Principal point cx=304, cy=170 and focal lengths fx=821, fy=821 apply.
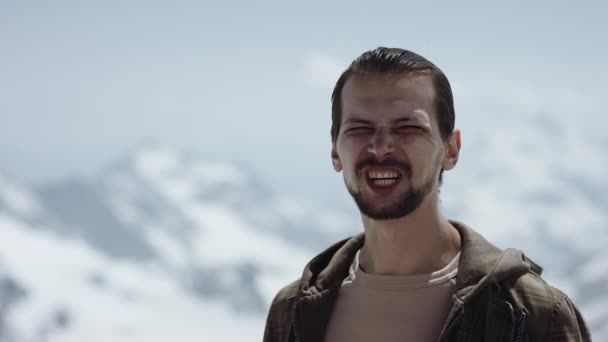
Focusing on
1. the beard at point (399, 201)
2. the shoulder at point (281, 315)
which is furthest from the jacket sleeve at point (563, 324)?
the shoulder at point (281, 315)

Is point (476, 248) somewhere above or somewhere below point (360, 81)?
below

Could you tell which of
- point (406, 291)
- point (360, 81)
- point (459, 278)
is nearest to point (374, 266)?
point (406, 291)

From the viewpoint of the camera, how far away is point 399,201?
5.69m

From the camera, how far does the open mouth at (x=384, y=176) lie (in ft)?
18.6

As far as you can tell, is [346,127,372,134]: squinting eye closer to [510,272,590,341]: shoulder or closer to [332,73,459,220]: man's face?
[332,73,459,220]: man's face

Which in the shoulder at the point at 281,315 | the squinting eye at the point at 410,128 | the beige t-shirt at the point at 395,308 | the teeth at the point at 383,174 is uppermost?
the squinting eye at the point at 410,128

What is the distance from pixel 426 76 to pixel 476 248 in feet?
4.20

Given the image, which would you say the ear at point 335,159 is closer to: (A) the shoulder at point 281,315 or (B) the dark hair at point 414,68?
(B) the dark hair at point 414,68

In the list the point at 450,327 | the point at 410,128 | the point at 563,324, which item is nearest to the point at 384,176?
the point at 410,128

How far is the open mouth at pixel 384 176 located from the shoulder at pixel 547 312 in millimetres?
1079

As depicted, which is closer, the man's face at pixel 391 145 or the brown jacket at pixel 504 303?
the brown jacket at pixel 504 303

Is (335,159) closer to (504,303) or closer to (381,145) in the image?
(381,145)

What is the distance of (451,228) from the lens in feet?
20.2

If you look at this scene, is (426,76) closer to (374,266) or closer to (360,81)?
(360,81)
